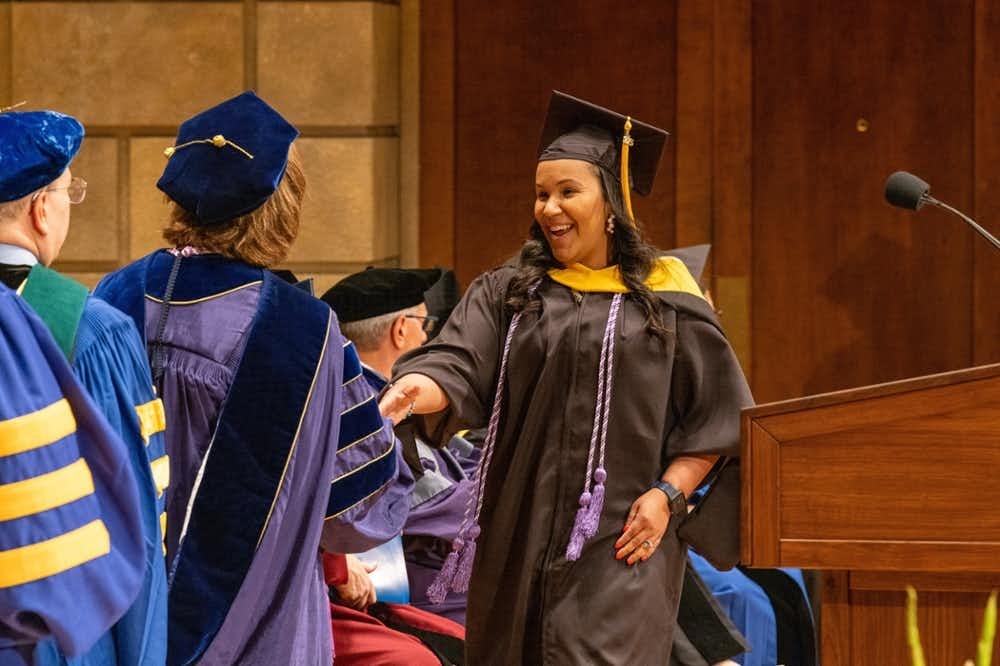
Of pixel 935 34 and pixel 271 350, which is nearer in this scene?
pixel 271 350

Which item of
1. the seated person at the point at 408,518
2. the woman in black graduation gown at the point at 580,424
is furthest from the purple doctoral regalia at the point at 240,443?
the seated person at the point at 408,518

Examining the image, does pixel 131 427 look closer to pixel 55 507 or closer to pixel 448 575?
pixel 55 507

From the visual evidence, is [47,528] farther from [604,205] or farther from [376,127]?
[376,127]

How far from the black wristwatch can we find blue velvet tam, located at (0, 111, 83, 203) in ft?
4.88

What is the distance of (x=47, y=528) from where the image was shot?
89.4 inches

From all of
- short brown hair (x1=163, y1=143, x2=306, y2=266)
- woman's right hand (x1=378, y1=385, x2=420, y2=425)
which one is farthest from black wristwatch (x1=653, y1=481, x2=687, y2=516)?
short brown hair (x1=163, y1=143, x2=306, y2=266)

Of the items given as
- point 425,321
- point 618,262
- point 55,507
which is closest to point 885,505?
point 618,262

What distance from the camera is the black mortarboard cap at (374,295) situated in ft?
15.4

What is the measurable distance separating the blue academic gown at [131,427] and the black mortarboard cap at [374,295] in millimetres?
2020

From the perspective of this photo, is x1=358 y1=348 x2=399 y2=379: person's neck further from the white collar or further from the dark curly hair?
the white collar

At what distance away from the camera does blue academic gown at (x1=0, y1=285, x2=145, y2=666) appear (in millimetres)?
2248

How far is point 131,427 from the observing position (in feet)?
8.44

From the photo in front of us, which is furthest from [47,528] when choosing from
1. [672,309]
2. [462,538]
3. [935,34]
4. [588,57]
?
[935,34]

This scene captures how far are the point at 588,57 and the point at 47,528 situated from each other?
4.60m
